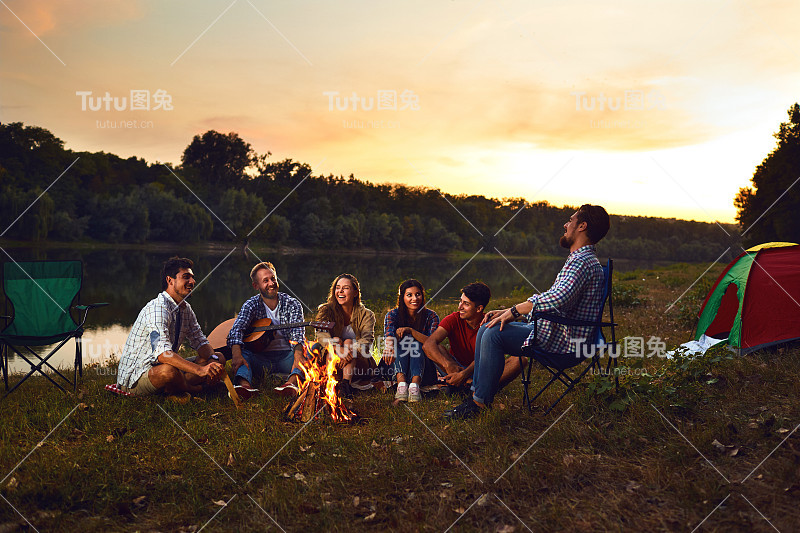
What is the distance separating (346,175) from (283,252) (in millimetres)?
20712

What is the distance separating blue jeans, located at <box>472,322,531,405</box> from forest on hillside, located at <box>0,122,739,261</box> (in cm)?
3823

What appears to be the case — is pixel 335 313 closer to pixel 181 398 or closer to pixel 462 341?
pixel 462 341

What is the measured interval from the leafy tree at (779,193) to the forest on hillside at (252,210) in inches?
420

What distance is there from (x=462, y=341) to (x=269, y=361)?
6.81 feet

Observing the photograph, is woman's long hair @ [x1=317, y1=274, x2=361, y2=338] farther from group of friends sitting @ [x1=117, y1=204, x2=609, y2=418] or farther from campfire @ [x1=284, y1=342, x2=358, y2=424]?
campfire @ [x1=284, y1=342, x2=358, y2=424]

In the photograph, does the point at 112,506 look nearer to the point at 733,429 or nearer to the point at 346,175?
the point at 733,429

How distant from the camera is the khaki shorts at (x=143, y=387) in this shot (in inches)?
193

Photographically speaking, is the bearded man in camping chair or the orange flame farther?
the orange flame

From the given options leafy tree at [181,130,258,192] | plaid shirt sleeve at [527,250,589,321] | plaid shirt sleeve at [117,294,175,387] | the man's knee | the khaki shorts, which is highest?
leafy tree at [181,130,258,192]

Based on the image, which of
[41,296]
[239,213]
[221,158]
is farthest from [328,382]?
[221,158]

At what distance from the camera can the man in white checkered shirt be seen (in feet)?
15.8

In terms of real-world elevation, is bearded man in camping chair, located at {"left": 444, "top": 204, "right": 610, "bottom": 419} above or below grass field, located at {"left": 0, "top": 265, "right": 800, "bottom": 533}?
above

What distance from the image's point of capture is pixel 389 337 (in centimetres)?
536

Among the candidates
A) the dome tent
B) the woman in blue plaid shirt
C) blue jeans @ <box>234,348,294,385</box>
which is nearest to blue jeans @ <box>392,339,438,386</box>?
the woman in blue plaid shirt
